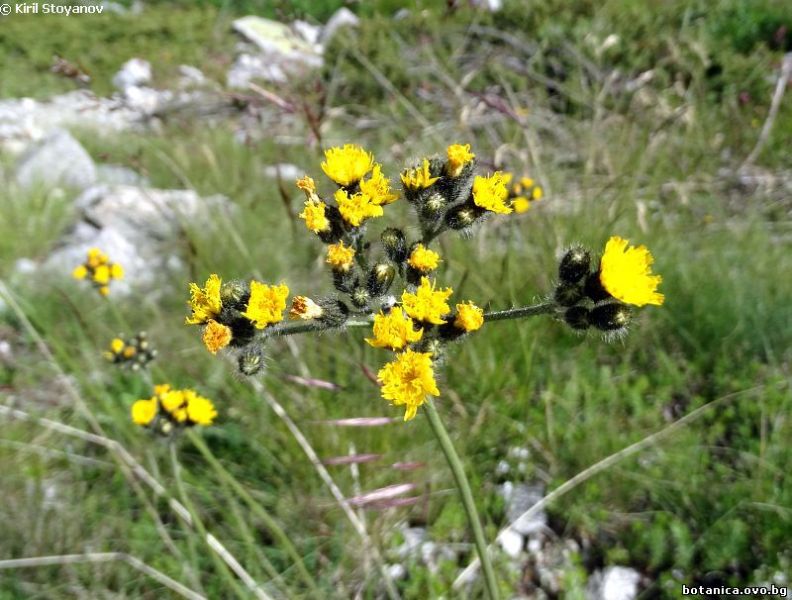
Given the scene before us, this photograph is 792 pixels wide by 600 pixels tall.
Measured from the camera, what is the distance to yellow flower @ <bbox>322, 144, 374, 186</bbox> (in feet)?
4.57

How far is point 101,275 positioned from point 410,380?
2053 millimetres

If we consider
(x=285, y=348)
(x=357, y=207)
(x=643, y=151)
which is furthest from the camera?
(x=643, y=151)

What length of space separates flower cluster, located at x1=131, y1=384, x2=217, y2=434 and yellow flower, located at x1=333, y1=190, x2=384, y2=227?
865 millimetres

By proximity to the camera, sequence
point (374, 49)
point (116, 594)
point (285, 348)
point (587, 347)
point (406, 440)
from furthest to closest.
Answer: point (374, 49) → point (285, 348) → point (587, 347) → point (406, 440) → point (116, 594)

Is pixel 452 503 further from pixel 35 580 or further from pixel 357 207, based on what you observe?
pixel 35 580

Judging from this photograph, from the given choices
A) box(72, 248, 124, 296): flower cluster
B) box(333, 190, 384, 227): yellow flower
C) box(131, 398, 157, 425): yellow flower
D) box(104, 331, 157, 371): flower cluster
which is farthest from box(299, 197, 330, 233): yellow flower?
box(72, 248, 124, 296): flower cluster

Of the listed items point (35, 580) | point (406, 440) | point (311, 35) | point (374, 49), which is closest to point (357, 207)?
point (406, 440)

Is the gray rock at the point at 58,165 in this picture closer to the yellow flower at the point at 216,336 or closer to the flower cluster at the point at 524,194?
the flower cluster at the point at 524,194

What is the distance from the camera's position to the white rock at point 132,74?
9.38 m

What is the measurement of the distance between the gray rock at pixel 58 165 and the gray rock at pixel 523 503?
16.6ft

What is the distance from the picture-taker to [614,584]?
75.6 inches

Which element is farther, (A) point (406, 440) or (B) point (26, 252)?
(B) point (26, 252)

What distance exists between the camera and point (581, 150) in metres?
4.64

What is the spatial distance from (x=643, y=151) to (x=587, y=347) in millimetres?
1423
